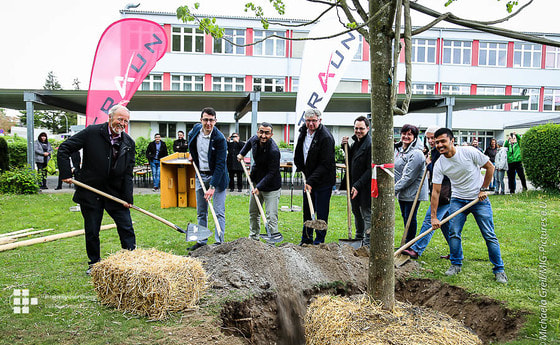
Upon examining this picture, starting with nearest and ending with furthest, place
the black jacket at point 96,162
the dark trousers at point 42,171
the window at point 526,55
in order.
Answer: the black jacket at point 96,162 < the dark trousers at point 42,171 < the window at point 526,55

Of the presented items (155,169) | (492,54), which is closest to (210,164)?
(155,169)

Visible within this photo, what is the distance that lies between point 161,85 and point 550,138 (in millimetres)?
26528

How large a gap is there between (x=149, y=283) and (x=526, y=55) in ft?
131

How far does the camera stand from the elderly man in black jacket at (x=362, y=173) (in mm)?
6285

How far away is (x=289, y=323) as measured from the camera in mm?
4512

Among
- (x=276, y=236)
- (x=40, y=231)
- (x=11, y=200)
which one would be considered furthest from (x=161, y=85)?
(x=276, y=236)

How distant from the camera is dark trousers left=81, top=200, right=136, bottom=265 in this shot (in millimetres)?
4961

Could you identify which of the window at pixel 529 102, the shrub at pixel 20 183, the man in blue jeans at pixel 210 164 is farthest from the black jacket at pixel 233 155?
the window at pixel 529 102

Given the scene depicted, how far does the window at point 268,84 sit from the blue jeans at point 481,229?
2824cm

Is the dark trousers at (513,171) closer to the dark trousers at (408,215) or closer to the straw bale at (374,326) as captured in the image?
the dark trousers at (408,215)

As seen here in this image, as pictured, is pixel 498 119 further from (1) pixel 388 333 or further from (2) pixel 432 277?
(1) pixel 388 333

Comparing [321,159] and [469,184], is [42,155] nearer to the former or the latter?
[321,159]

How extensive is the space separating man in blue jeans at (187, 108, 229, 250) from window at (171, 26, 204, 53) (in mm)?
27072

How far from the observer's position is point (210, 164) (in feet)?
21.2
